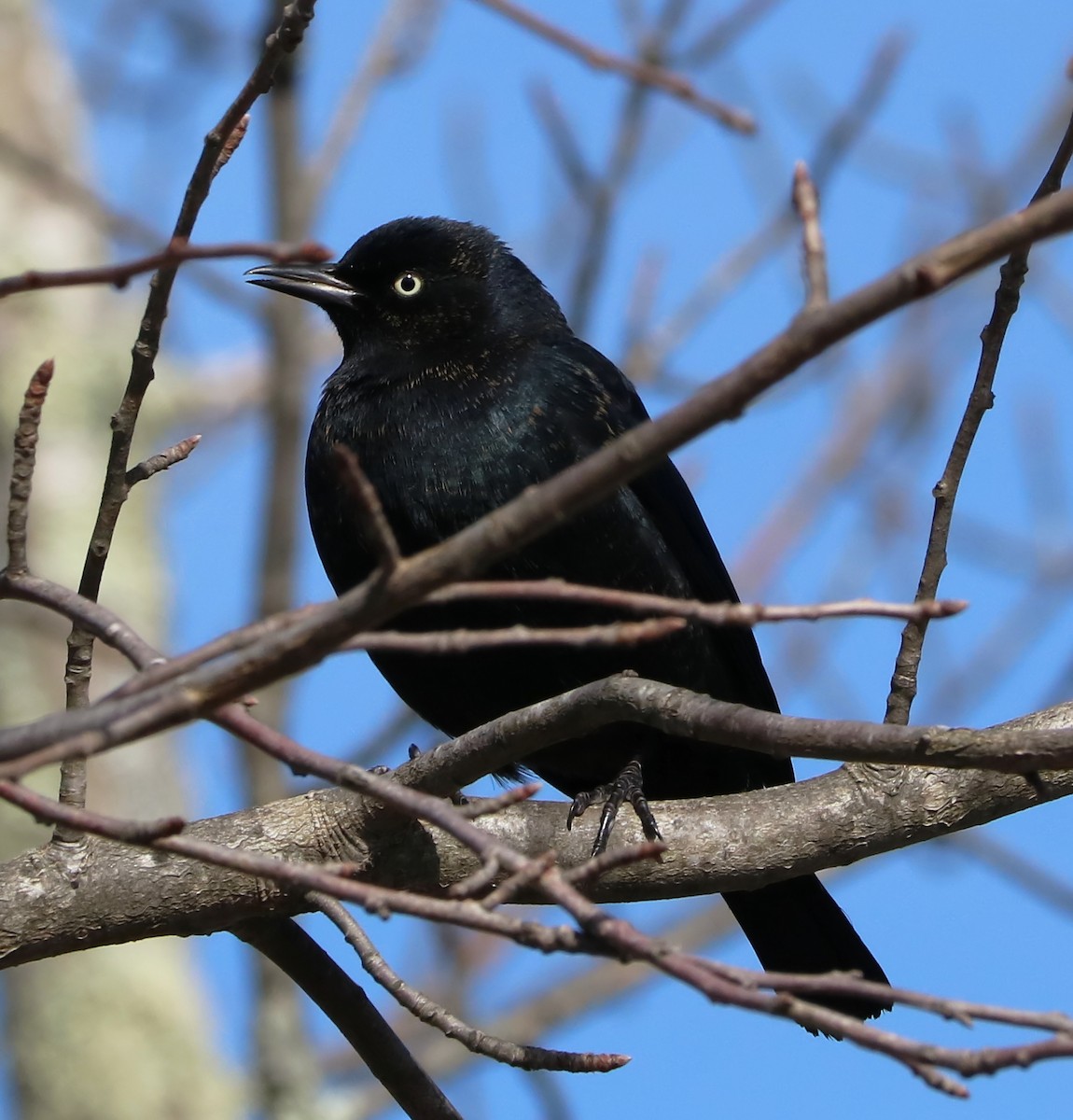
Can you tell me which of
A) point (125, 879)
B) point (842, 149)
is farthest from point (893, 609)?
point (842, 149)

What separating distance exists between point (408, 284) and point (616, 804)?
6.19ft

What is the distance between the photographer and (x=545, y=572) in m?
3.54

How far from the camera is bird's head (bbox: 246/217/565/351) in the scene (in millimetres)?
4262

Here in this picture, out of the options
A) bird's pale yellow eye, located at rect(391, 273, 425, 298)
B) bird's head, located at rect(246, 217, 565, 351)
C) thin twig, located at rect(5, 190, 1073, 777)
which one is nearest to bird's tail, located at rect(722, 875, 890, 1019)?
bird's head, located at rect(246, 217, 565, 351)

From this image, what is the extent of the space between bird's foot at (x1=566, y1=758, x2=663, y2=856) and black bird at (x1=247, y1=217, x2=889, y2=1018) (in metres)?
0.11

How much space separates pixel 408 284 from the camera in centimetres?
440

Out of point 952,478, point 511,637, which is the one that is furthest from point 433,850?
point 511,637

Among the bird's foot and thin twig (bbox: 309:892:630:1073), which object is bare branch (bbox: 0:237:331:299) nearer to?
thin twig (bbox: 309:892:630:1073)

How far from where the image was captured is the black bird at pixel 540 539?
3604 millimetres

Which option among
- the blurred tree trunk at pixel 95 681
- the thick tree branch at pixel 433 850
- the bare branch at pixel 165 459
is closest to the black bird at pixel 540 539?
the thick tree branch at pixel 433 850

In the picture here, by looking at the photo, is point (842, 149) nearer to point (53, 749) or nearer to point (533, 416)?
point (533, 416)

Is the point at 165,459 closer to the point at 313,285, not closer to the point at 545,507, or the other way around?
the point at 545,507

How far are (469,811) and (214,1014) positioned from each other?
6524 millimetres

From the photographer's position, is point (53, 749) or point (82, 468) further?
point (82, 468)
